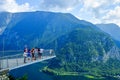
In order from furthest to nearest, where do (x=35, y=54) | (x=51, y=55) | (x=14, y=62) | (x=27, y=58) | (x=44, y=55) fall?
(x=51, y=55) → (x=44, y=55) → (x=35, y=54) → (x=27, y=58) → (x=14, y=62)

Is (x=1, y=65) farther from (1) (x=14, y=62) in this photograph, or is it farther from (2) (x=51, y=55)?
(2) (x=51, y=55)

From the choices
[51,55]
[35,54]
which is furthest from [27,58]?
[51,55]

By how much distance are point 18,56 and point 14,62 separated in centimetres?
247

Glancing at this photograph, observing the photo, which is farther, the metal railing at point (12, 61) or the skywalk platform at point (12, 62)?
the metal railing at point (12, 61)

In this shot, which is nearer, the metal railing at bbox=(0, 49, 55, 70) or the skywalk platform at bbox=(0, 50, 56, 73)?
the skywalk platform at bbox=(0, 50, 56, 73)

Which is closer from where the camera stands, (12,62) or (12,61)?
(12,62)

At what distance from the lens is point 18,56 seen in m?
47.5

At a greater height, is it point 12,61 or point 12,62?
point 12,61

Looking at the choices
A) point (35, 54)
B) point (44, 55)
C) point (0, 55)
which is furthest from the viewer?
point (44, 55)

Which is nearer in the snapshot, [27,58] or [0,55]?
[0,55]

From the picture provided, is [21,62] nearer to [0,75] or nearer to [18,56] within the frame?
[18,56]

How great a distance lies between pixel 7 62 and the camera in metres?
41.0

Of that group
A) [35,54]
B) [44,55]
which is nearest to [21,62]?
[35,54]

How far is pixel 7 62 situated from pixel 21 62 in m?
6.96
